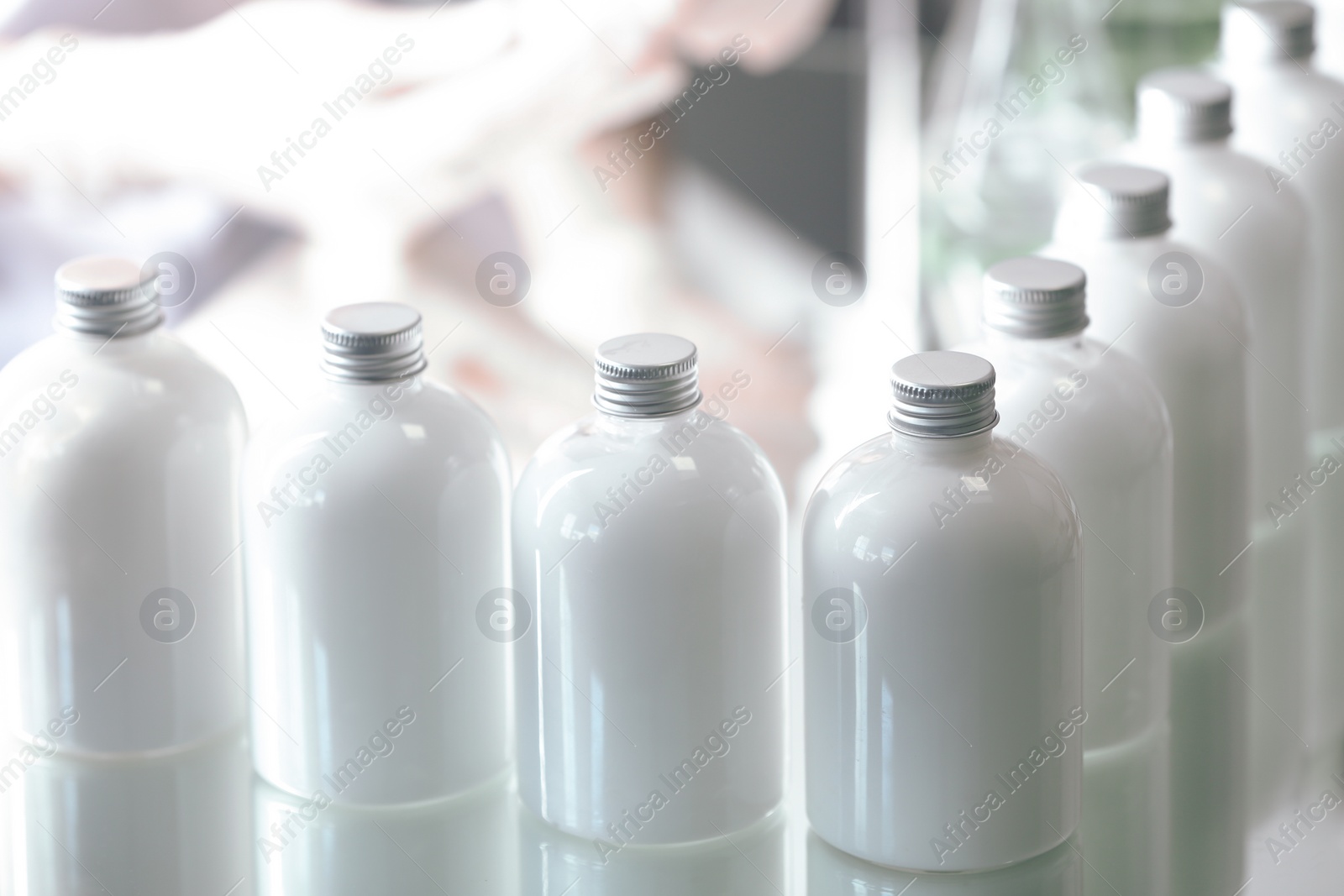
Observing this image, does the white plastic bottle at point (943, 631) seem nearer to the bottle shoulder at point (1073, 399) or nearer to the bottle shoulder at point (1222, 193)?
the bottle shoulder at point (1073, 399)

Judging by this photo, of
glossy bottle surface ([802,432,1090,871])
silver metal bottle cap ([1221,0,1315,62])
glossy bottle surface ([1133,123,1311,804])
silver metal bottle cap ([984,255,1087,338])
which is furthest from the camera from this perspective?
silver metal bottle cap ([1221,0,1315,62])

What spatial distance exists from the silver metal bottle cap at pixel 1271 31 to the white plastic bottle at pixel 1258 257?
0.36ft

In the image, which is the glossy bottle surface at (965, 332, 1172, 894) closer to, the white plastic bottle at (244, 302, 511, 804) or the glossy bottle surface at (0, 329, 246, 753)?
the white plastic bottle at (244, 302, 511, 804)

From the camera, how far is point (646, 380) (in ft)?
2.70

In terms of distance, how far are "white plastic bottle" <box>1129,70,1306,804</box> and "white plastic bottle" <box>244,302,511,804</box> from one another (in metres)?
0.50

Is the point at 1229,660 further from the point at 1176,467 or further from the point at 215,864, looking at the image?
the point at 215,864

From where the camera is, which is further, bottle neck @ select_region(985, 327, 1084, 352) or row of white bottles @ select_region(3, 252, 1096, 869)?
bottle neck @ select_region(985, 327, 1084, 352)

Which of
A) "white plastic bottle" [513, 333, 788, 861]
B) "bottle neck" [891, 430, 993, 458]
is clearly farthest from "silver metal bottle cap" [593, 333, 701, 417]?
"bottle neck" [891, 430, 993, 458]

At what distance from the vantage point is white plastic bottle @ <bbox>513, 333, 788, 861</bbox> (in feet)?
2.71

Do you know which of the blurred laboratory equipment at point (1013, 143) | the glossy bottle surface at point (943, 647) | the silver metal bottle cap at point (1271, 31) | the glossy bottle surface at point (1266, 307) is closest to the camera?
the glossy bottle surface at point (943, 647)

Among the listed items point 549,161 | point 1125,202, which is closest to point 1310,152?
point 1125,202

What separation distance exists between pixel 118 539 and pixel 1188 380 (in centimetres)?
60

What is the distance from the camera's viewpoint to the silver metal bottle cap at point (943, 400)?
0.80 m

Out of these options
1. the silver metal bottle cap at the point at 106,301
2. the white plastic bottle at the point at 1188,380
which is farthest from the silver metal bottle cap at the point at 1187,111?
the silver metal bottle cap at the point at 106,301
